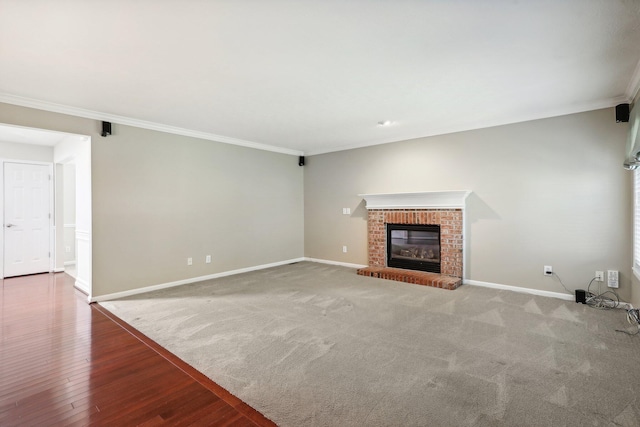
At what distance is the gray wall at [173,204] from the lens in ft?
13.4

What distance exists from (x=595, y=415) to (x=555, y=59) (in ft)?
8.59

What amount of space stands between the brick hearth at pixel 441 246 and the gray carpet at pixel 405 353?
1.44 ft

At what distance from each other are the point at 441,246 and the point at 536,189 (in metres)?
1.52

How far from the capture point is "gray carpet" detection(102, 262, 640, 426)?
1862 millimetres

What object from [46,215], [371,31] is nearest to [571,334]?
[371,31]

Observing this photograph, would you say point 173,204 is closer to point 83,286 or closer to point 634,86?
point 83,286

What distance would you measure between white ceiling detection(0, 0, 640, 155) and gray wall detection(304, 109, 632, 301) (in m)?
0.40

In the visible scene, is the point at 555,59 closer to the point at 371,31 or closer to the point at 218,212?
the point at 371,31

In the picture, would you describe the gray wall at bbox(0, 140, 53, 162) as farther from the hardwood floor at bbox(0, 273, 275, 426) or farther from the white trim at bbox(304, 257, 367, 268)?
the white trim at bbox(304, 257, 367, 268)

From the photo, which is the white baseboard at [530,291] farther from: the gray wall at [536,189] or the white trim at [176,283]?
the white trim at [176,283]

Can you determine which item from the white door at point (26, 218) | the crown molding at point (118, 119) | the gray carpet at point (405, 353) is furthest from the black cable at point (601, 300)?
the white door at point (26, 218)

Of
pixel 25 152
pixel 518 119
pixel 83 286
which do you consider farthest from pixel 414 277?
pixel 25 152

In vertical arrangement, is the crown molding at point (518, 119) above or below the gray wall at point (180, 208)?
above

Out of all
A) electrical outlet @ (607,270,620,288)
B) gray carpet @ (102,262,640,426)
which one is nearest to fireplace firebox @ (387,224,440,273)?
gray carpet @ (102,262,640,426)
